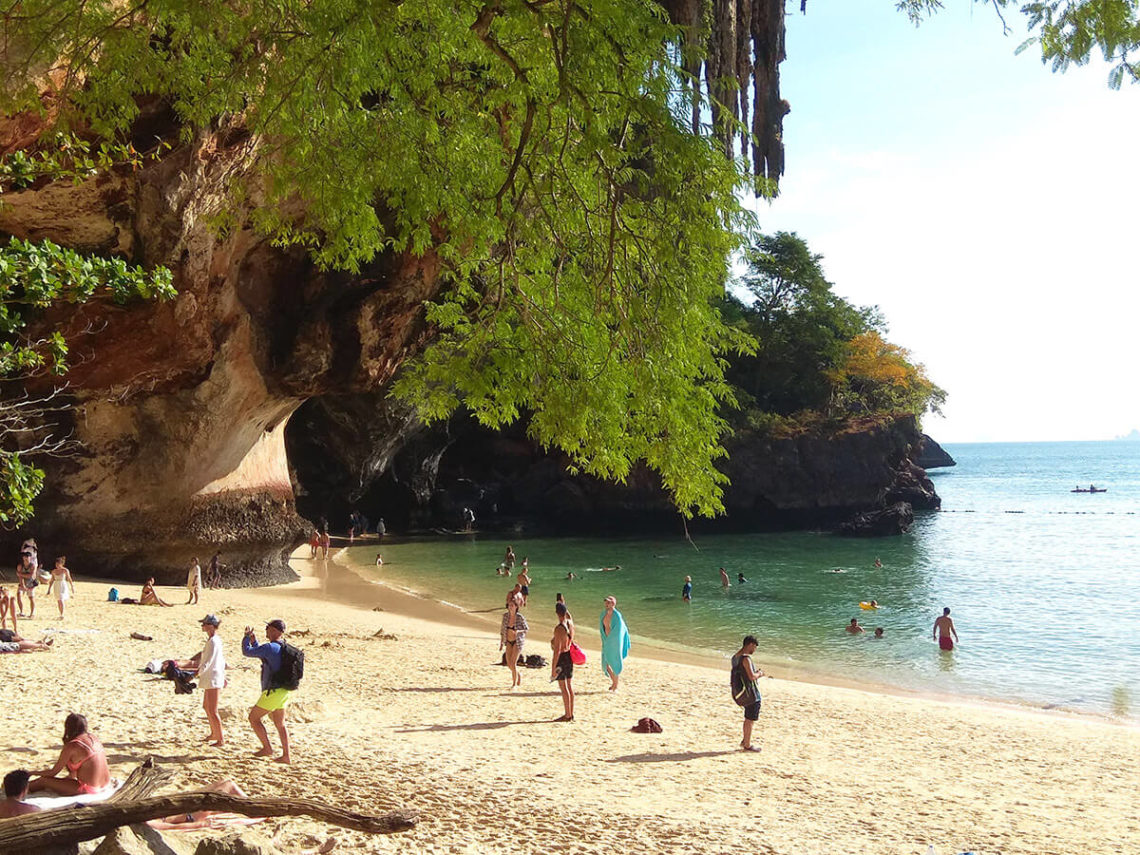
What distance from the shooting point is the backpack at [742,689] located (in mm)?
9852

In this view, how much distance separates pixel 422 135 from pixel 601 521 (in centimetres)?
4980

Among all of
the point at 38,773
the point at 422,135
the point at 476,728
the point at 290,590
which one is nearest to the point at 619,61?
the point at 422,135

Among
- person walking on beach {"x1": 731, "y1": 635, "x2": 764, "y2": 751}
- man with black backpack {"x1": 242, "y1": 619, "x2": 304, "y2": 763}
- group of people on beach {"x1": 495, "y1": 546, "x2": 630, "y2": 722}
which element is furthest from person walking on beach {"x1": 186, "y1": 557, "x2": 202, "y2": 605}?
person walking on beach {"x1": 731, "y1": 635, "x2": 764, "y2": 751}

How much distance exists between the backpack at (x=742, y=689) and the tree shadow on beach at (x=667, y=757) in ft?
2.23

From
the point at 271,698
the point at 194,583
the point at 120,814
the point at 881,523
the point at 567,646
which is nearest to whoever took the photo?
the point at 120,814

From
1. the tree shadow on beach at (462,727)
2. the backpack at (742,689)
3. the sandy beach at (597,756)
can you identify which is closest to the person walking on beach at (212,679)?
the sandy beach at (597,756)

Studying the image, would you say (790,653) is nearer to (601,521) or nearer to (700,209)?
(700,209)

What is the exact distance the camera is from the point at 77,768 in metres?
6.02

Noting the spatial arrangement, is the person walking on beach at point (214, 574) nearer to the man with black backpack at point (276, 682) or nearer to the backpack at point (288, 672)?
the man with black backpack at point (276, 682)

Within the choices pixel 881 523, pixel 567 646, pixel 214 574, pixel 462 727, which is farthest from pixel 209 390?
pixel 881 523

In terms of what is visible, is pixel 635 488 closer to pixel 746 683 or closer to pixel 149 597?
pixel 149 597

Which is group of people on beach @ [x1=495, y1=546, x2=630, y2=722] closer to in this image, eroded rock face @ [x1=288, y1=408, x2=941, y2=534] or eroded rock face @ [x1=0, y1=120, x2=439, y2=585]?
eroded rock face @ [x1=0, y1=120, x2=439, y2=585]

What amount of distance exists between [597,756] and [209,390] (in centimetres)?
1624

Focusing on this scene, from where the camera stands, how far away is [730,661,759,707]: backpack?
32.3ft
